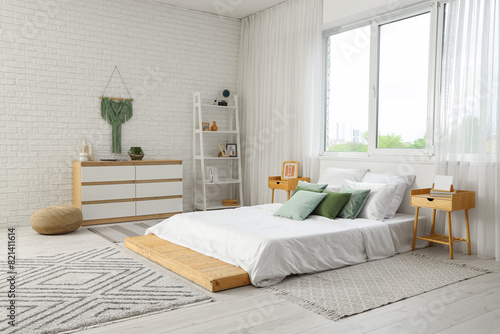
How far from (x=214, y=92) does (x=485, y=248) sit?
4250mm

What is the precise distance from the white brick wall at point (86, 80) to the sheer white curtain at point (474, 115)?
3.54m

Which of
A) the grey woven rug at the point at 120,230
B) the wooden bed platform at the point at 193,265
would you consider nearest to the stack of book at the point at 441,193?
the wooden bed platform at the point at 193,265

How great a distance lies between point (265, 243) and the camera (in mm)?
3186

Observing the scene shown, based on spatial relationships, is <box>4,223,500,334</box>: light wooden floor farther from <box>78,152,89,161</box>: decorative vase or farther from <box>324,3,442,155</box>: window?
<box>78,152,89,161</box>: decorative vase

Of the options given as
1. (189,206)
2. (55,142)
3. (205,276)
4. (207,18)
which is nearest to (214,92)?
(207,18)

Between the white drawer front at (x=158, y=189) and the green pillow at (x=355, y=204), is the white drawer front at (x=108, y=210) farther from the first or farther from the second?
the green pillow at (x=355, y=204)

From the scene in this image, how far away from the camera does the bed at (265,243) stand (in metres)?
3.18

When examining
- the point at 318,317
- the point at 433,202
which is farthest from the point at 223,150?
the point at 318,317

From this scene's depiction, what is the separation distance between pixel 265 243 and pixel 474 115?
7.51 ft

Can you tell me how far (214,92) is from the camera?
675 cm

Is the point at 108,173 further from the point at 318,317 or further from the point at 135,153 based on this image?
the point at 318,317

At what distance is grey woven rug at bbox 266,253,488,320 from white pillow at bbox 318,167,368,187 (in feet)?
3.98

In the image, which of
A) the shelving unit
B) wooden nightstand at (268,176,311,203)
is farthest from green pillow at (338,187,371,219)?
the shelving unit

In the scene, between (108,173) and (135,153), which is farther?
(135,153)
